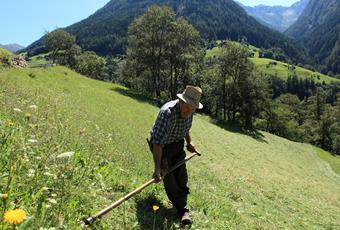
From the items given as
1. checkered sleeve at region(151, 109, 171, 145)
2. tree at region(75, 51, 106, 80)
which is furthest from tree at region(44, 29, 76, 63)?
checkered sleeve at region(151, 109, 171, 145)

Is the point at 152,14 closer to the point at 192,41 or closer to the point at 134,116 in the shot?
the point at 192,41

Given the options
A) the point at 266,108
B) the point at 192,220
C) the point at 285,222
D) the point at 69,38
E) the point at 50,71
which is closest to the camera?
the point at 192,220

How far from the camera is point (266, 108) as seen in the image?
2980 inches

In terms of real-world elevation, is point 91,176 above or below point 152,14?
below

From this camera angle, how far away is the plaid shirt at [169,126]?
24.8 feet

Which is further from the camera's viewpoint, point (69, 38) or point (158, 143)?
point (69, 38)

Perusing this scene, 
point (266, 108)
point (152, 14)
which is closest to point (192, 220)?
point (152, 14)

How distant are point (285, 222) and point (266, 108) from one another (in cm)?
6434

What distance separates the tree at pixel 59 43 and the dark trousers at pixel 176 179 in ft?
315

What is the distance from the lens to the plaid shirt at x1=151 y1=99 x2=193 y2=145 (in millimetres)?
7574

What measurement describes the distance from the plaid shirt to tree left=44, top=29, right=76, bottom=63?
315 ft

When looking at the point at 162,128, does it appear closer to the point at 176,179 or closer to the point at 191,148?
the point at 176,179

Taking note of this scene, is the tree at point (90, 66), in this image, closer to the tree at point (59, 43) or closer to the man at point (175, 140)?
the tree at point (59, 43)

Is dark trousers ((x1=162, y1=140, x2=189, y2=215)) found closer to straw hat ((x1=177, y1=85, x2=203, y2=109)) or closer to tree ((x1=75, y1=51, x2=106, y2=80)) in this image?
straw hat ((x1=177, y1=85, x2=203, y2=109))
